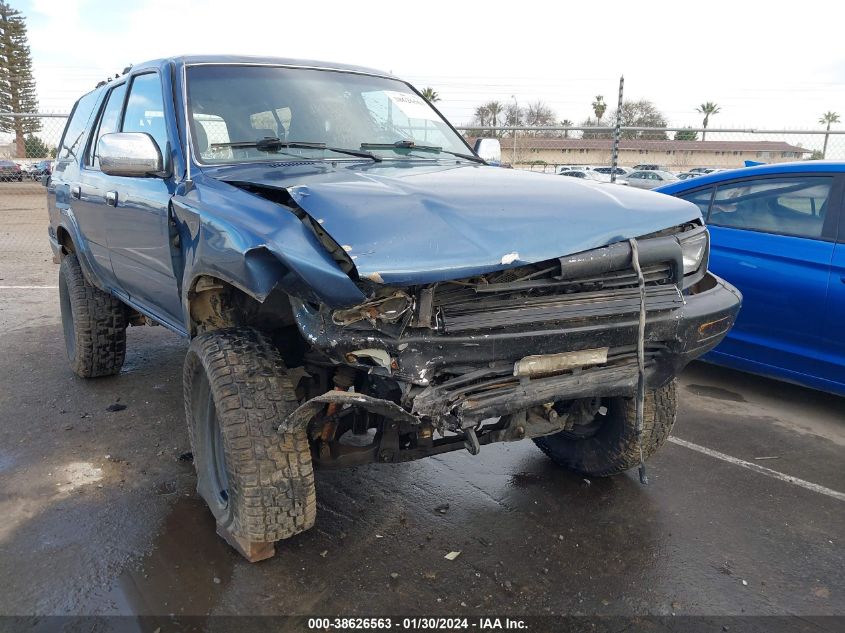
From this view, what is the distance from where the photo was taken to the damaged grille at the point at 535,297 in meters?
2.21

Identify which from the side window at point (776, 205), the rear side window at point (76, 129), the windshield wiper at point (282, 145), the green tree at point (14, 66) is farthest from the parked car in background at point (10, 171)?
the side window at point (776, 205)

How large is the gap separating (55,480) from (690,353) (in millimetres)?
3098

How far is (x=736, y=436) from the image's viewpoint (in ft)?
13.6

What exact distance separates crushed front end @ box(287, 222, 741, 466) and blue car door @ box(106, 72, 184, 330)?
3.47ft

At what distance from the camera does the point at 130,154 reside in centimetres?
298

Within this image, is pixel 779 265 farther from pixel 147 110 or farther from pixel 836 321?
pixel 147 110

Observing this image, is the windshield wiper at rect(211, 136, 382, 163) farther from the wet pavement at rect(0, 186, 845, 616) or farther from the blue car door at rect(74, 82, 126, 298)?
the wet pavement at rect(0, 186, 845, 616)

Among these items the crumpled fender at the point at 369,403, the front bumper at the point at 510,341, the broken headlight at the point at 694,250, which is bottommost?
the crumpled fender at the point at 369,403

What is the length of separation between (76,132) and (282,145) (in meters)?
2.56

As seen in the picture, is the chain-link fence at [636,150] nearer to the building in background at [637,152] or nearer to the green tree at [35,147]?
the building in background at [637,152]

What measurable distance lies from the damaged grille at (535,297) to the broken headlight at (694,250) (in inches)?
13.2

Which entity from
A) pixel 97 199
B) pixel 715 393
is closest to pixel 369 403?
pixel 97 199

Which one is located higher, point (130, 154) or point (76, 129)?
point (76, 129)

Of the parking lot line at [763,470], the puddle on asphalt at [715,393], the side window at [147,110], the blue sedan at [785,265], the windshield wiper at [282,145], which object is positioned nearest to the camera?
the windshield wiper at [282,145]
